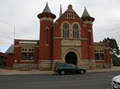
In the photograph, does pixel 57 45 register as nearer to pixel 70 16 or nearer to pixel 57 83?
pixel 70 16

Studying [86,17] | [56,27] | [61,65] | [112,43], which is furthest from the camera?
[112,43]

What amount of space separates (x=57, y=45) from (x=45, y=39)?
9.36 feet

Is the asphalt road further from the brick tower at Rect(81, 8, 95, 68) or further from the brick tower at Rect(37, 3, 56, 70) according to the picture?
the brick tower at Rect(81, 8, 95, 68)

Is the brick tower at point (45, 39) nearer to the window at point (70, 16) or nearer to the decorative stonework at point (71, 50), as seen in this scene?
the decorative stonework at point (71, 50)

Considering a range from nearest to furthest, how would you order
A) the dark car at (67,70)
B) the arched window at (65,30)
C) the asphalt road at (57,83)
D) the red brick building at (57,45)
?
the asphalt road at (57,83) → the dark car at (67,70) → the red brick building at (57,45) → the arched window at (65,30)

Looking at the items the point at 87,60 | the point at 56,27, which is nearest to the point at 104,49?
the point at 87,60

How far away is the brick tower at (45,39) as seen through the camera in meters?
35.2

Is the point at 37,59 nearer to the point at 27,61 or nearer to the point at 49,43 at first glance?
the point at 27,61

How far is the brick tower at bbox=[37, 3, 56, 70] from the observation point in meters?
35.2

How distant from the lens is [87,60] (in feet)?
120

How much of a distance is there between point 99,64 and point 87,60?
191 inches

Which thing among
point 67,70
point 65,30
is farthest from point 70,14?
point 67,70

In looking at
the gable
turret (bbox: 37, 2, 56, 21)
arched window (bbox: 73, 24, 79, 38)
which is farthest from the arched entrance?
turret (bbox: 37, 2, 56, 21)

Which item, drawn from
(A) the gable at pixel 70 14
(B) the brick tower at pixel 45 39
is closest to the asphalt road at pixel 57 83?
(B) the brick tower at pixel 45 39
